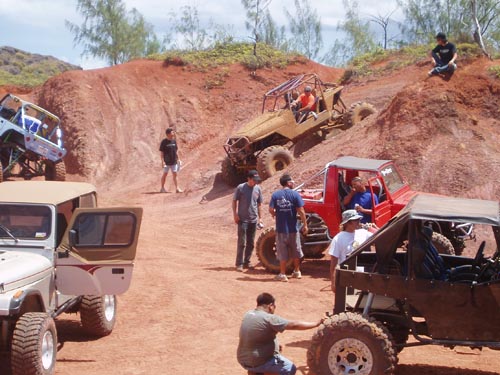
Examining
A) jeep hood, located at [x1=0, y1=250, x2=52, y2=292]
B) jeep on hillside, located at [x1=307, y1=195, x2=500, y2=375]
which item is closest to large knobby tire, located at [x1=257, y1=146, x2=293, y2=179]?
jeep hood, located at [x1=0, y1=250, x2=52, y2=292]

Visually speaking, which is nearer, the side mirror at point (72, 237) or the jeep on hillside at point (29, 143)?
the side mirror at point (72, 237)

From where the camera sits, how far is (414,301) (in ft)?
23.8

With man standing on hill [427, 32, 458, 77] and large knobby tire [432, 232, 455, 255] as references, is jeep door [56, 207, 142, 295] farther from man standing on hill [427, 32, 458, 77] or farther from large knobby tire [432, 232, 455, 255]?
man standing on hill [427, 32, 458, 77]

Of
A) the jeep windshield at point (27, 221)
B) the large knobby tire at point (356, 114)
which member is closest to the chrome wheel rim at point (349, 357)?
the jeep windshield at point (27, 221)

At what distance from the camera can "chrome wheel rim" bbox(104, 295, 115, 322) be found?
31.5 feet

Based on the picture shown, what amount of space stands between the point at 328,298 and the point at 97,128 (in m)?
19.8

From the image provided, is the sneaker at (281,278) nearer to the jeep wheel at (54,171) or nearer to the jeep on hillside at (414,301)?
the jeep on hillside at (414,301)

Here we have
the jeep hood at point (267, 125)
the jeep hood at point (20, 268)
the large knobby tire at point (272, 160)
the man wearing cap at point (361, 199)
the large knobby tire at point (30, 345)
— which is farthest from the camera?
the jeep hood at point (267, 125)

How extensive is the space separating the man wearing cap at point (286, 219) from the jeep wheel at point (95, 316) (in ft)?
10.9

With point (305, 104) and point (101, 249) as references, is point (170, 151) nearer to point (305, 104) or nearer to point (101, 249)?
point (305, 104)

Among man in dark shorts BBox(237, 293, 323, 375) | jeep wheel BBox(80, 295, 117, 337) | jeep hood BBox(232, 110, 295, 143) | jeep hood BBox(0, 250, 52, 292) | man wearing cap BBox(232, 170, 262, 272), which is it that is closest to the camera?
man in dark shorts BBox(237, 293, 323, 375)

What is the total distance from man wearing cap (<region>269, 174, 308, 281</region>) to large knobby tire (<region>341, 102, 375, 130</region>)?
963cm

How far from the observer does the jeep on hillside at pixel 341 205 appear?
12.6m

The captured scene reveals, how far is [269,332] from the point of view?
6.28 meters
